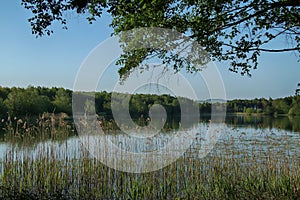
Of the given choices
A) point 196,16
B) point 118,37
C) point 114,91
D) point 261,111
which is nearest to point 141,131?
point 114,91

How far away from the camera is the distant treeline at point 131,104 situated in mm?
5652

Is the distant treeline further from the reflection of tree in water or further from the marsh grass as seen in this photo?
the marsh grass

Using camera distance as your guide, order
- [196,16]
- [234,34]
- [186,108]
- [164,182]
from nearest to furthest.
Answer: [196,16]
[234,34]
[186,108]
[164,182]

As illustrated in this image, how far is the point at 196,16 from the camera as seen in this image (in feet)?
11.9

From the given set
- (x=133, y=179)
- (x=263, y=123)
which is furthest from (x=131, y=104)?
(x=263, y=123)

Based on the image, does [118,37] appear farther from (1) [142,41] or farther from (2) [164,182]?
(2) [164,182]

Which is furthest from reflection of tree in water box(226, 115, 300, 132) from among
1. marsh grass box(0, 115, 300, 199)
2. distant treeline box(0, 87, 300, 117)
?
marsh grass box(0, 115, 300, 199)

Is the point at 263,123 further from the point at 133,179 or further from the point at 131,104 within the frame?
the point at 133,179

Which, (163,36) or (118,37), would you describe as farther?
(118,37)

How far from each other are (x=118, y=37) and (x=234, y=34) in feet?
5.63

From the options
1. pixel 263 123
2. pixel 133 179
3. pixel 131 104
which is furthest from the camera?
pixel 263 123

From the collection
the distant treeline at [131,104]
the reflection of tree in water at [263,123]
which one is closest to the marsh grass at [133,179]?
the distant treeline at [131,104]

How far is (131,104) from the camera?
663 cm

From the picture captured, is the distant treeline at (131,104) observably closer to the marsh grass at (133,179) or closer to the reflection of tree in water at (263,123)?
the reflection of tree in water at (263,123)
